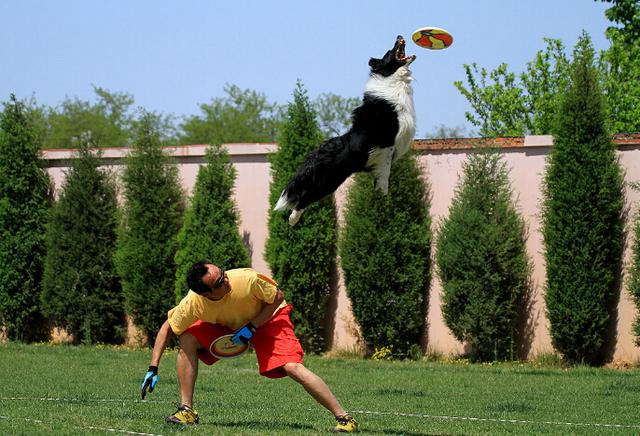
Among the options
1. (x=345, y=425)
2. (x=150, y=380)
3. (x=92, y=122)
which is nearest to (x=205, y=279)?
(x=150, y=380)

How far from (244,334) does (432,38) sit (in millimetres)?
2320

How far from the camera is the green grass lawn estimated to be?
7294mm

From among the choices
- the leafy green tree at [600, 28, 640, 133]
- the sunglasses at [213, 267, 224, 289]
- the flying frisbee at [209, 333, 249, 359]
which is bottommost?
the flying frisbee at [209, 333, 249, 359]

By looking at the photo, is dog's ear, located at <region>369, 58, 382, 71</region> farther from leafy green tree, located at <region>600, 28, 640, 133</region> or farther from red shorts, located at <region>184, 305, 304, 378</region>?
leafy green tree, located at <region>600, 28, 640, 133</region>

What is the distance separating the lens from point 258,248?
53.1 ft

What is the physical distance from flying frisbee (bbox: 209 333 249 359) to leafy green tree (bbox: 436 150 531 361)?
289 inches

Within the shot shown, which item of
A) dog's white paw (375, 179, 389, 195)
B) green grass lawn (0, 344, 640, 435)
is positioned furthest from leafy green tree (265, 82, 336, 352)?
dog's white paw (375, 179, 389, 195)

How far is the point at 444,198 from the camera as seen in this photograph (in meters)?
15.0

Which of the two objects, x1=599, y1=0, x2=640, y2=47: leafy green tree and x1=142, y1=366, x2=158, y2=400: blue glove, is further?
x1=599, y1=0, x2=640, y2=47: leafy green tree

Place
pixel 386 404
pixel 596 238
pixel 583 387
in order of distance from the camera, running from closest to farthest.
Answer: pixel 386 404, pixel 583 387, pixel 596 238

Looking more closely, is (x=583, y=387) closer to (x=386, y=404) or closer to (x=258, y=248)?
(x=386, y=404)

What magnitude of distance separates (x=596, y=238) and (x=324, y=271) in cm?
407

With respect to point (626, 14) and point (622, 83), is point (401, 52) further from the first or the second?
point (622, 83)

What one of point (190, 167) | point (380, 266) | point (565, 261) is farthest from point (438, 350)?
point (190, 167)
